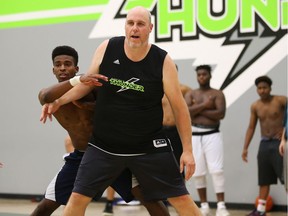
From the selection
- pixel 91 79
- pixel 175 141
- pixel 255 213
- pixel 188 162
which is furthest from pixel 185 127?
pixel 255 213

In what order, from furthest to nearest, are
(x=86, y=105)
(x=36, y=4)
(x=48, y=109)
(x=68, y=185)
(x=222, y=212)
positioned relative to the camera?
(x=36, y=4) < (x=222, y=212) < (x=68, y=185) < (x=86, y=105) < (x=48, y=109)

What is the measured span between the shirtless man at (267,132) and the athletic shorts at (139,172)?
439cm

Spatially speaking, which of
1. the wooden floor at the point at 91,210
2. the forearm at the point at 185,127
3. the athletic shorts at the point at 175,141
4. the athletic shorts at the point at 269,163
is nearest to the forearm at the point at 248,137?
the athletic shorts at the point at 269,163

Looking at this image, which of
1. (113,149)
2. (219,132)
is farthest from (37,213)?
(219,132)

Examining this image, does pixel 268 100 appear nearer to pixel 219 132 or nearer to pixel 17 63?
pixel 219 132

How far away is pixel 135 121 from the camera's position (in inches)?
178

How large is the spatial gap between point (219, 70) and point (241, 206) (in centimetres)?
218

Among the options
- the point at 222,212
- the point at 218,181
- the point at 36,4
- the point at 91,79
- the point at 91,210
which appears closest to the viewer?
the point at 91,79

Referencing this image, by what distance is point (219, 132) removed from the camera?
9078 mm

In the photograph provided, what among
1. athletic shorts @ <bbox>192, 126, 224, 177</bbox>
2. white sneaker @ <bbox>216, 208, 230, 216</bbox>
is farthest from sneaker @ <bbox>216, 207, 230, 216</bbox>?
athletic shorts @ <bbox>192, 126, 224, 177</bbox>

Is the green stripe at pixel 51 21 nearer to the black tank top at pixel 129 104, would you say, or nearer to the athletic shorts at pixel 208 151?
the athletic shorts at pixel 208 151

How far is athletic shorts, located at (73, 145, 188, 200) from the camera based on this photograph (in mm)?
4504

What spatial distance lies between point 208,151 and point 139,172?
453 centimetres

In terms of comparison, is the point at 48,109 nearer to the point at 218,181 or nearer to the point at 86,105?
the point at 86,105
